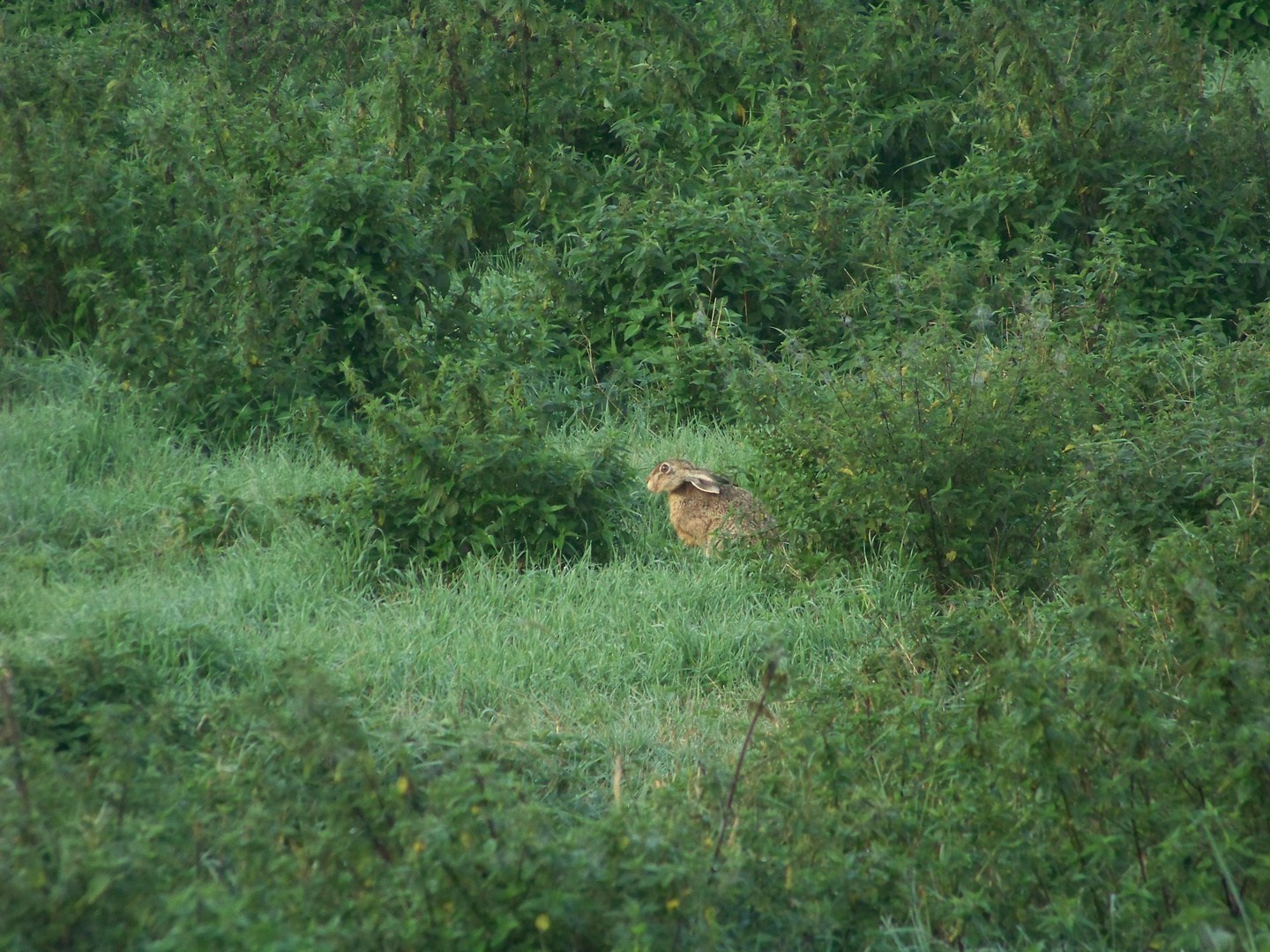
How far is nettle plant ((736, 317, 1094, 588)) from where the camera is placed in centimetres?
570

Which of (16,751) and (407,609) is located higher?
(16,751)

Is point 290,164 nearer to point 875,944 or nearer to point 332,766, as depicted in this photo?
point 332,766

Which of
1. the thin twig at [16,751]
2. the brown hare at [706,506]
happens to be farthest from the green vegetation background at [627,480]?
the brown hare at [706,506]

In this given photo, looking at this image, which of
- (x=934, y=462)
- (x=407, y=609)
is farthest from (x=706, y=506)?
(x=407, y=609)

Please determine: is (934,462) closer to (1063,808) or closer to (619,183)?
(1063,808)

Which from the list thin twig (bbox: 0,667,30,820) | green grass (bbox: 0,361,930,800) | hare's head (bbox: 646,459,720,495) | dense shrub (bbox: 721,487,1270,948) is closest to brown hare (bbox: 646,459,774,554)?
hare's head (bbox: 646,459,720,495)

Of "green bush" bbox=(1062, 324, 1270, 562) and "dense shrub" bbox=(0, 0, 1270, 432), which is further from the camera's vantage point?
"dense shrub" bbox=(0, 0, 1270, 432)

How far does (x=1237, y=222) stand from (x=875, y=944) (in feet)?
23.1

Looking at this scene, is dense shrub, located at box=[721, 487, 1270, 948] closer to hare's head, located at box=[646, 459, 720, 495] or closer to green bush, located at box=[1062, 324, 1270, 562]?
green bush, located at box=[1062, 324, 1270, 562]

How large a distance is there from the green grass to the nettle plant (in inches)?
9.6

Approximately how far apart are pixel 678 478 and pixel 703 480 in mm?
150

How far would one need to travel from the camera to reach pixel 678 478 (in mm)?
6379

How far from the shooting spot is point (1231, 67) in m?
13.0

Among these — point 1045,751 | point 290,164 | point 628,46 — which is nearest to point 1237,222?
point 628,46
